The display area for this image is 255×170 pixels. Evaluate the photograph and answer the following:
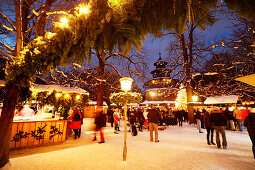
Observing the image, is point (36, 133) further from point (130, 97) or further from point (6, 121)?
point (130, 97)

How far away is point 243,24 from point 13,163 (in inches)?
558

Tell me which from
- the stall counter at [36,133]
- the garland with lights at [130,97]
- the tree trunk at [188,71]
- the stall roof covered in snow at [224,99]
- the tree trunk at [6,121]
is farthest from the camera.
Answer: the tree trunk at [188,71]

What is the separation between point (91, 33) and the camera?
79.4 inches

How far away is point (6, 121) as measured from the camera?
362 cm

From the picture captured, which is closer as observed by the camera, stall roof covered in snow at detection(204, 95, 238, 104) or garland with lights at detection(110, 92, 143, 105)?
garland with lights at detection(110, 92, 143, 105)

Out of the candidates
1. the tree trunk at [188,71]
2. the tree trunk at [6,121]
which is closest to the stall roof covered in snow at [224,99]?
the tree trunk at [188,71]

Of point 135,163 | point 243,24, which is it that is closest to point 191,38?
point 243,24

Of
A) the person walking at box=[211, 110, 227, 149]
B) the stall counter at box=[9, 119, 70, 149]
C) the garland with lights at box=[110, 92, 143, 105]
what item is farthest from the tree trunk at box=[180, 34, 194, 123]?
the stall counter at box=[9, 119, 70, 149]

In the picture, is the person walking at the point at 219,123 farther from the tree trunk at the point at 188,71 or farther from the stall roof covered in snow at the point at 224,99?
the tree trunk at the point at 188,71

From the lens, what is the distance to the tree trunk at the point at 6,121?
352cm

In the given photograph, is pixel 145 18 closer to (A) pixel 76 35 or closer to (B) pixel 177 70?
(A) pixel 76 35

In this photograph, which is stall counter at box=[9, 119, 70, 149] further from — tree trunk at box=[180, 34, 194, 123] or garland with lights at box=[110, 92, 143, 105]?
tree trunk at box=[180, 34, 194, 123]

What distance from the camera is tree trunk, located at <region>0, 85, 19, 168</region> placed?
3.52 metres

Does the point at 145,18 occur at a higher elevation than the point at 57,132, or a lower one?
higher
